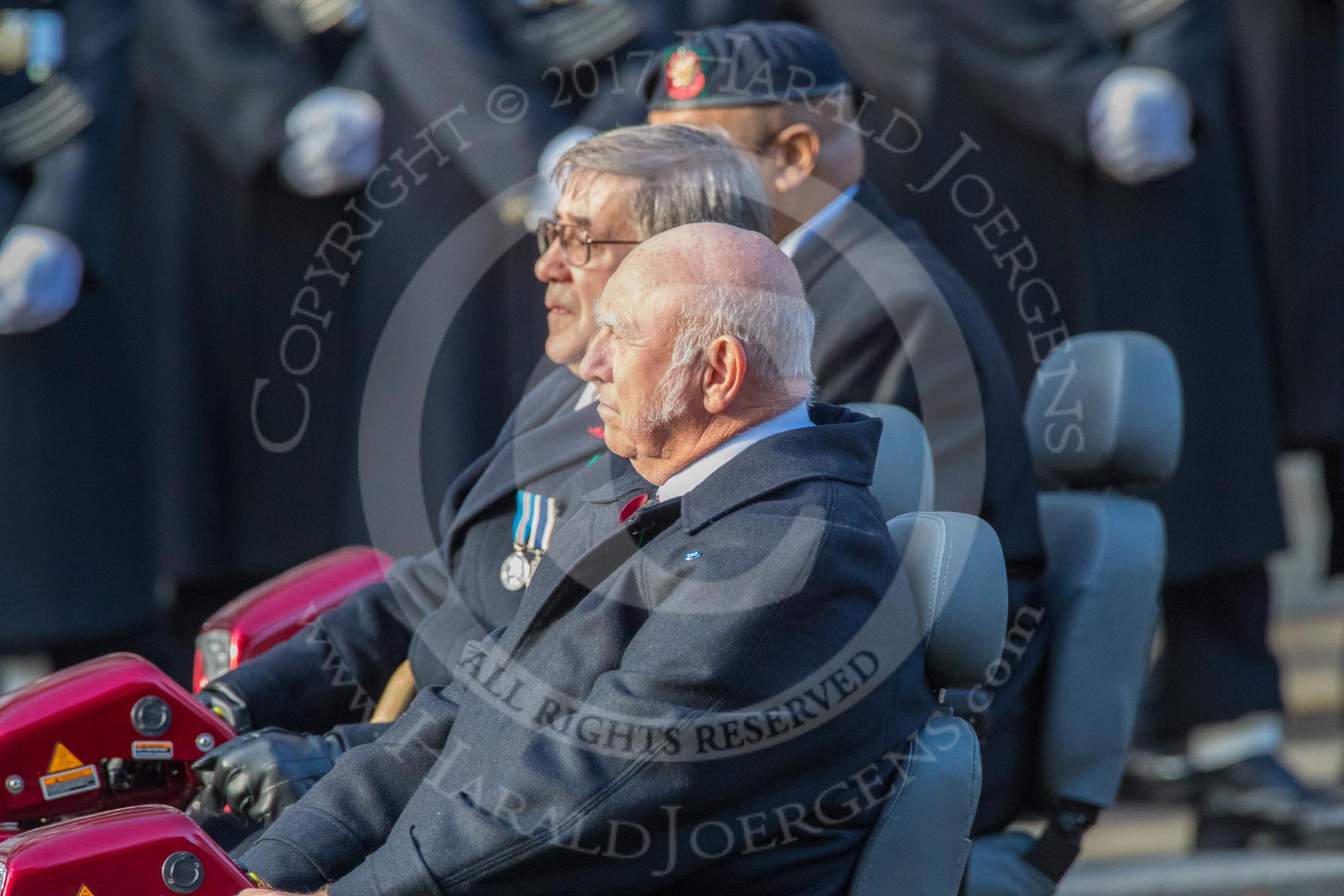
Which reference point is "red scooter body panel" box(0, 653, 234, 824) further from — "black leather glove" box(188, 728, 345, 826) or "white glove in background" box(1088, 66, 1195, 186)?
"white glove in background" box(1088, 66, 1195, 186)

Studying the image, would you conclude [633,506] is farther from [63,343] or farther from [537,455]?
[63,343]

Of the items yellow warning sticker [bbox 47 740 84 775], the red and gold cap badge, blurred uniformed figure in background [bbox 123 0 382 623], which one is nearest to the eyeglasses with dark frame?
the red and gold cap badge

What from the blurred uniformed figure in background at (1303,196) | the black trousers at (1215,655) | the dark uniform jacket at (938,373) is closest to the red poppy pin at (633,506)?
the dark uniform jacket at (938,373)

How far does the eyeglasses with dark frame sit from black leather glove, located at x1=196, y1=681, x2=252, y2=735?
67cm

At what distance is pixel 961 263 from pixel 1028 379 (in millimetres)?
292

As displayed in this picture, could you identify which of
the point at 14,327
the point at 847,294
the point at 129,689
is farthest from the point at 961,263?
the point at 129,689

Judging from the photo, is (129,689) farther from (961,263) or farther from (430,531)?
(961,263)

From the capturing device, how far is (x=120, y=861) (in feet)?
4.94

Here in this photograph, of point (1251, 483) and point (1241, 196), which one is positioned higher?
point (1241, 196)

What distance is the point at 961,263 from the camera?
355cm

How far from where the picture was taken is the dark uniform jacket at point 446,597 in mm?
2035

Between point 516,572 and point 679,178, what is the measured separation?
0.50m

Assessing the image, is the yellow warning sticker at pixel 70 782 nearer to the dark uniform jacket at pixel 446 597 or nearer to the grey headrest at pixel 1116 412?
the dark uniform jacket at pixel 446 597

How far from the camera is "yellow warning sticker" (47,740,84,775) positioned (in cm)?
186
